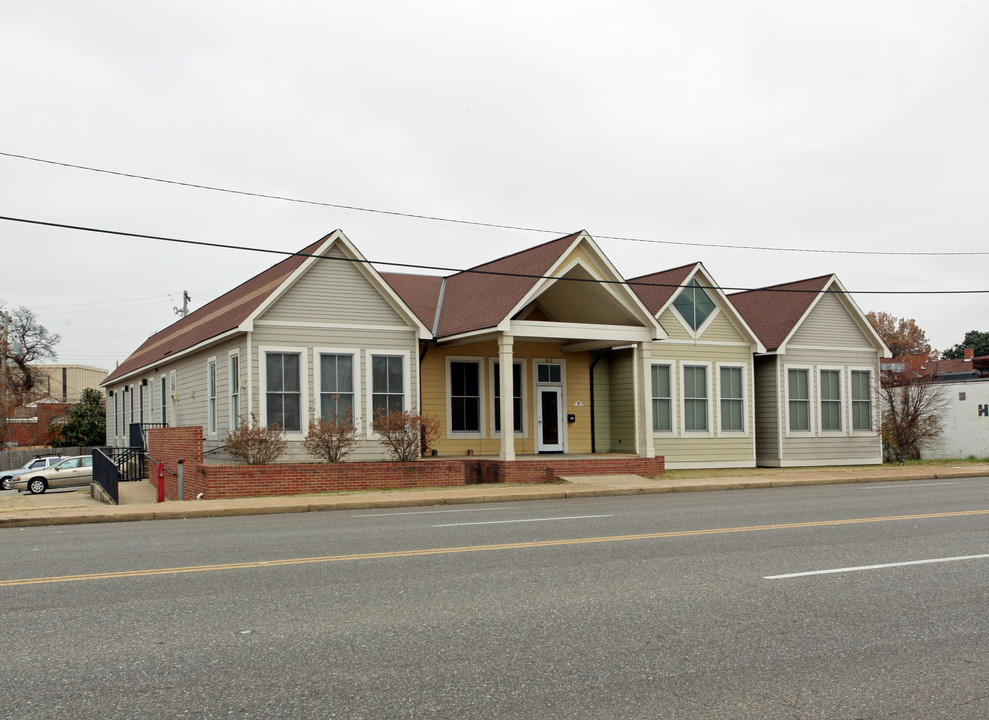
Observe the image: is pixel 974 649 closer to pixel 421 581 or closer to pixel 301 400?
pixel 421 581

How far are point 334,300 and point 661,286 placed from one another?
10.4m

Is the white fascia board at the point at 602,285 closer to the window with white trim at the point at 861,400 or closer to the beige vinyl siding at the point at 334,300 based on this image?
the beige vinyl siding at the point at 334,300

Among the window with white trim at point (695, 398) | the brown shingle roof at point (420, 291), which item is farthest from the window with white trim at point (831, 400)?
the brown shingle roof at point (420, 291)

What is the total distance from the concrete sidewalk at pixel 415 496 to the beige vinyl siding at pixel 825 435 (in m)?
2.56

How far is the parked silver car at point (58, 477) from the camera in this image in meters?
33.6

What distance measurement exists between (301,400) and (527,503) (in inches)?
282

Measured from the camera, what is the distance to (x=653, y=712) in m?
5.14

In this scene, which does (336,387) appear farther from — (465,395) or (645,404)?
(645,404)

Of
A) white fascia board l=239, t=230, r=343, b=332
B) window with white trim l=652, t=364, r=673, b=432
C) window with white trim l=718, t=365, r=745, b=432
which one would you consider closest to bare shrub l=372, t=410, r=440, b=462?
white fascia board l=239, t=230, r=343, b=332

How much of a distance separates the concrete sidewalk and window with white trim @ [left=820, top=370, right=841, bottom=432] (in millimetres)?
3213

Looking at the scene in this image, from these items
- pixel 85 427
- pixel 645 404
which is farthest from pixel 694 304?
pixel 85 427

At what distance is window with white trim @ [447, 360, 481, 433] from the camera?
26.8 meters

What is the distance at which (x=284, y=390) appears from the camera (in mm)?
22766

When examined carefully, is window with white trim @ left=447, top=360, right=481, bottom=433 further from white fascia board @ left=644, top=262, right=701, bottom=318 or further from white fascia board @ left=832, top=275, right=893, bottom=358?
white fascia board @ left=832, top=275, right=893, bottom=358
